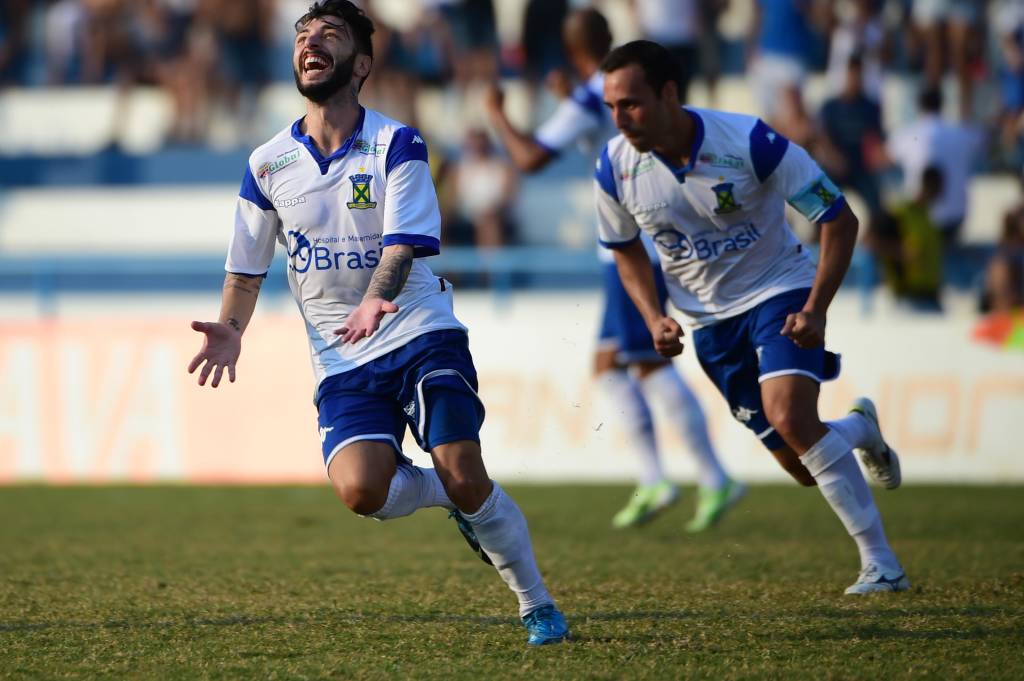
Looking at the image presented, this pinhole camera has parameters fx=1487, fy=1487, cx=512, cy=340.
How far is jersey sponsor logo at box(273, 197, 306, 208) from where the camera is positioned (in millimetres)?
5559

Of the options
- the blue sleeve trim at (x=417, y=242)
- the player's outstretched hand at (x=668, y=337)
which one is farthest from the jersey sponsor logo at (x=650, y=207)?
the blue sleeve trim at (x=417, y=242)

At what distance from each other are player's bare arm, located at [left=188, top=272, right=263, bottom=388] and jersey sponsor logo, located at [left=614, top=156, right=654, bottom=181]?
165cm

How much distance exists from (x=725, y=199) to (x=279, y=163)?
190cm

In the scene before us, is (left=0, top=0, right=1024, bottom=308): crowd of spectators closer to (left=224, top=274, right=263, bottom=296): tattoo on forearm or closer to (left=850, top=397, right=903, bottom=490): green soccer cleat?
(left=850, top=397, right=903, bottom=490): green soccer cleat

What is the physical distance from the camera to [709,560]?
776 centimetres

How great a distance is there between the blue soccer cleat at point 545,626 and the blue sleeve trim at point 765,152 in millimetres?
2065

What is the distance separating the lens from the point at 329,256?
5.57 meters

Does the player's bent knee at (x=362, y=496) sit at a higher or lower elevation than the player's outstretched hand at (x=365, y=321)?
lower

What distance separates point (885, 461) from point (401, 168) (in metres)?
2.80

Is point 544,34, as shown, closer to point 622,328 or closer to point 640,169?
point 622,328

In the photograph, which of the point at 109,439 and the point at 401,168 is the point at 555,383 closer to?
the point at 109,439

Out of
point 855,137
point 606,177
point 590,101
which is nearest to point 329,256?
point 606,177

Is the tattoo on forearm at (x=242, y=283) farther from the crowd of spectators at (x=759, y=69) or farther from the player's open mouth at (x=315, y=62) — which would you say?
the crowd of spectators at (x=759, y=69)

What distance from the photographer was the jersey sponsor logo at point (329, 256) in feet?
18.2
